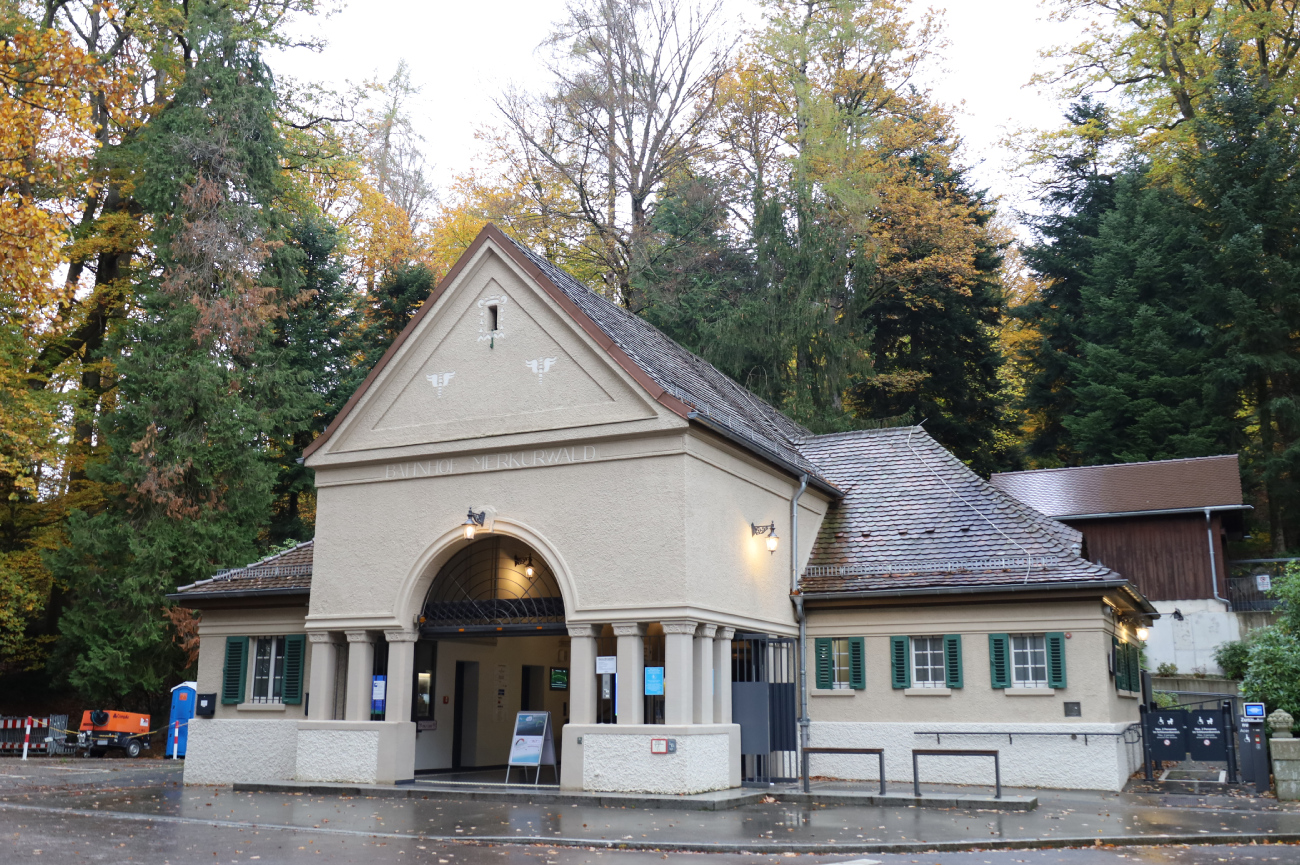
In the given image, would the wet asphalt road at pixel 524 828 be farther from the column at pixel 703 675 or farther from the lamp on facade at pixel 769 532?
the lamp on facade at pixel 769 532

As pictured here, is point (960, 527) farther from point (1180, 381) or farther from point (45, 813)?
point (1180, 381)

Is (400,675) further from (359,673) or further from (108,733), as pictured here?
(108,733)

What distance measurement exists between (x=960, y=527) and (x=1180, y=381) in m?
19.8

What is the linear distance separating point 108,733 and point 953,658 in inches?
914

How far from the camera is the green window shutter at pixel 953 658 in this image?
19.6 metres

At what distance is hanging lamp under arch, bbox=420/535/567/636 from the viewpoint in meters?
19.0

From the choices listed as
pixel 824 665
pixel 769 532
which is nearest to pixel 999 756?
pixel 824 665

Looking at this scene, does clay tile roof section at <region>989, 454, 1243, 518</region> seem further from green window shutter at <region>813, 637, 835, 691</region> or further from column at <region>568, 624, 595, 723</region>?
column at <region>568, 624, 595, 723</region>

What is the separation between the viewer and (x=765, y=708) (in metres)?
18.4

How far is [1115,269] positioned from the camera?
39938mm

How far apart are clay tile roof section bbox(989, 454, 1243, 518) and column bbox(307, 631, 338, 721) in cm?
2106

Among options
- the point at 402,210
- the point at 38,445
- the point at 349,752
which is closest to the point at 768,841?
the point at 349,752

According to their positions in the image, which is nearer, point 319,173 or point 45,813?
point 45,813

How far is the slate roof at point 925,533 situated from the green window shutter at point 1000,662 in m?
1.10
